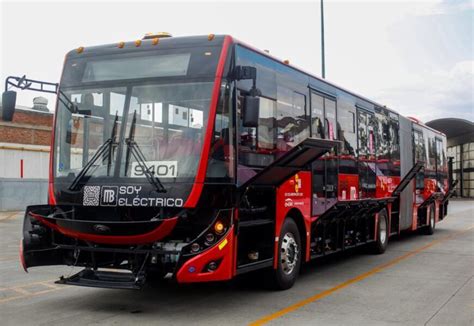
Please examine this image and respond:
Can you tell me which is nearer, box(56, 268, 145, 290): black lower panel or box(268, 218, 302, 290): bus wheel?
box(56, 268, 145, 290): black lower panel

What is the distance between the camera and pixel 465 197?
57.5m

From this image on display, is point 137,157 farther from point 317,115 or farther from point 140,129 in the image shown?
point 317,115

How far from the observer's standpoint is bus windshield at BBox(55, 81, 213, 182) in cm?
688

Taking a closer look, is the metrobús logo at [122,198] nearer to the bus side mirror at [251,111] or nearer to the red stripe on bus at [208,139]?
the red stripe on bus at [208,139]

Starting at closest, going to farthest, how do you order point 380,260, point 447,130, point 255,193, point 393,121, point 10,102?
point 10,102 < point 255,193 < point 380,260 < point 393,121 < point 447,130

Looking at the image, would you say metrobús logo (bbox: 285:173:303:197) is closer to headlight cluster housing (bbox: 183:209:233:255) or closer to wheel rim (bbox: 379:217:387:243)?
headlight cluster housing (bbox: 183:209:233:255)

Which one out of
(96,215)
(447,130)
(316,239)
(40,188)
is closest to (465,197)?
(447,130)

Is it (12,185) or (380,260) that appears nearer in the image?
(380,260)

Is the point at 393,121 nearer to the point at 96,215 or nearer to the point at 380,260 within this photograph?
the point at 380,260

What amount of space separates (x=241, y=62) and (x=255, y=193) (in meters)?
1.71

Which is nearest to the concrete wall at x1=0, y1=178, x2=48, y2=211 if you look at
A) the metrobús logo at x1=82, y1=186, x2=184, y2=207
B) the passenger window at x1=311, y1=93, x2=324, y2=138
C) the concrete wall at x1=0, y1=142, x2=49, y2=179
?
the concrete wall at x1=0, y1=142, x2=49, y2=179

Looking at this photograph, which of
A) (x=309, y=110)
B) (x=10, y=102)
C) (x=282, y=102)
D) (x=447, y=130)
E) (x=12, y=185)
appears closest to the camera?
(x=10, y=102)

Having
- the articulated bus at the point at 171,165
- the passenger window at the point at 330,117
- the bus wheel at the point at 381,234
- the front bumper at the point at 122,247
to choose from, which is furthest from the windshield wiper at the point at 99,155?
the bus wheel at the point at 381,234

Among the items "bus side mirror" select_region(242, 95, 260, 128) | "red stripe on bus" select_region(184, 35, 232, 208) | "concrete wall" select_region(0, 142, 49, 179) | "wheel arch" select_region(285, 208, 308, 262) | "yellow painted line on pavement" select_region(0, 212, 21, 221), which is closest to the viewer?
"red stripe on bus" select_region(184, 35, 232, 208)
